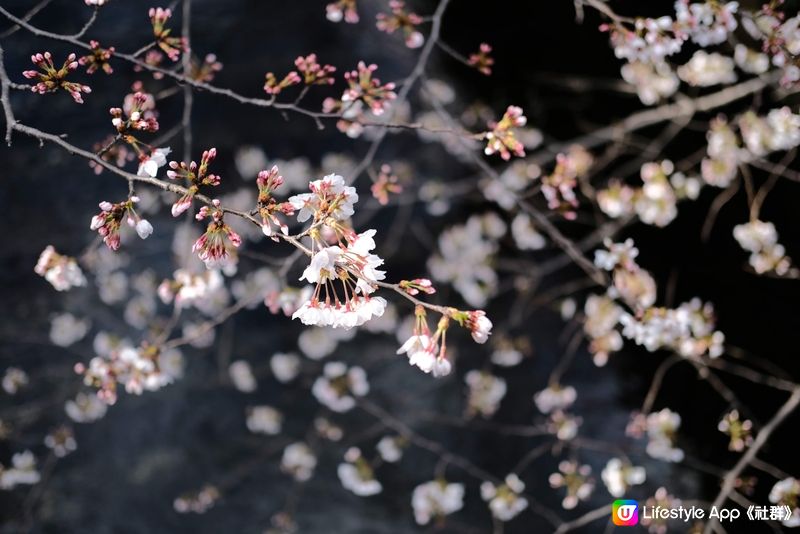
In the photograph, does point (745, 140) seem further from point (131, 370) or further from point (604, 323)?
point (131, 370)

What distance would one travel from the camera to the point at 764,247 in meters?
2.20

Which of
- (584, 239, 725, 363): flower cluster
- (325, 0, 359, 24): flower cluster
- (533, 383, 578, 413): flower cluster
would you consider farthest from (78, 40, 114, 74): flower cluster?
(533, 383, 578, 413): flower cluster

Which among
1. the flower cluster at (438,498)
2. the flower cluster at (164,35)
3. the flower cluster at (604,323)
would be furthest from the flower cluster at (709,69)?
the flower cluster at (164,35)

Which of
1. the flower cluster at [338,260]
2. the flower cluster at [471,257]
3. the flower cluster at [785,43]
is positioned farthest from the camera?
the flower cluster at [471,257]

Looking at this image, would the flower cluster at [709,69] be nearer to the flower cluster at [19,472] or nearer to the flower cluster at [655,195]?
the flower cluster at [655,195]

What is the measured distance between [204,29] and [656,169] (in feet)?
6.66

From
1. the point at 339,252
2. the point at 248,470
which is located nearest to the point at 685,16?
the point at 339,252

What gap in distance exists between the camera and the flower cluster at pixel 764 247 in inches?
85.2

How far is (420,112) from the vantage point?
3.25 metres

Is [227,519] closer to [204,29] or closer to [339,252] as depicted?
[204,29]

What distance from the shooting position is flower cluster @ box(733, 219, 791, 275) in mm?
2164

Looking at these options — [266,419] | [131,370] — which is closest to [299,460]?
[266,419]

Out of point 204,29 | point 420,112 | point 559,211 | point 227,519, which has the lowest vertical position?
point 227,519

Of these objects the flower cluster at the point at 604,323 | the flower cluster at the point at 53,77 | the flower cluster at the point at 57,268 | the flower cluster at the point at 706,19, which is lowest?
the flower cluster at the point at 604,323
